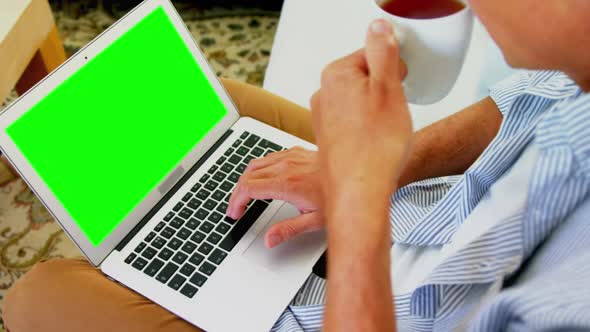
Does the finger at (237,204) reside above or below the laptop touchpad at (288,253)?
above

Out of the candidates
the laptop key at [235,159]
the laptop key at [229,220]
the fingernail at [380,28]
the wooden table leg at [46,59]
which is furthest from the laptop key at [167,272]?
the wooden table leg at [46,59]

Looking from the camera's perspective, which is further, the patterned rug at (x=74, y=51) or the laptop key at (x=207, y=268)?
the patterned rug at (x=74, y=51)

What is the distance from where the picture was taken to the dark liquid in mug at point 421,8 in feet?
2.18

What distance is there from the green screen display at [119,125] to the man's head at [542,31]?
48 centimetres

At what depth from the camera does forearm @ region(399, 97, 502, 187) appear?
34.7 inches

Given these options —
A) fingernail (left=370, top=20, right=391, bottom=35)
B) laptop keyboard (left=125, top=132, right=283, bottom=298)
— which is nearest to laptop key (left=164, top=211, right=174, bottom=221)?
laptop keyboard (left=125, top=132, right=283, bottom=298)

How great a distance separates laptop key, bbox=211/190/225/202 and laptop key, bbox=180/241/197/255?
0.09 meters

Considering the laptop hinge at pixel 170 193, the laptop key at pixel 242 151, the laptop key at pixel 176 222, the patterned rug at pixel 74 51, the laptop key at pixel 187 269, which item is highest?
the laptop hinge at pixel 170 193

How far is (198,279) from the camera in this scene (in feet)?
2.53

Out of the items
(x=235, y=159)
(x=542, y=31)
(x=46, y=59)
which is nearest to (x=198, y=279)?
(x=235, y=159)

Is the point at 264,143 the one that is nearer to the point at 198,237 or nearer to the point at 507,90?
the point at 198,237

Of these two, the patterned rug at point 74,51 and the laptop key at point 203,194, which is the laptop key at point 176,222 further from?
the patterned rug at point 74,51

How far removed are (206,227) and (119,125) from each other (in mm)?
194

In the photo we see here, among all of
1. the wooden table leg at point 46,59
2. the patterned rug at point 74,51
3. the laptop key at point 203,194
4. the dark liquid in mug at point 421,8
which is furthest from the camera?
the patterned rug at point 74,51
